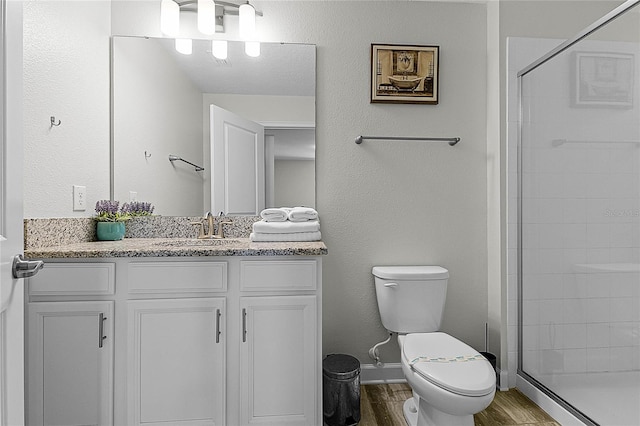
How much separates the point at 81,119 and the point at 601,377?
8.82 feet

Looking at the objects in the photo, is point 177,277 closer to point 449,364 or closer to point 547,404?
point 449,364

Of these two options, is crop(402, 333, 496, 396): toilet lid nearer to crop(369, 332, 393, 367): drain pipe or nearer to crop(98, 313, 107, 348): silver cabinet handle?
crop(369, 332, 393, 367): drain pipe

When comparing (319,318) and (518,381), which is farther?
(518,381)

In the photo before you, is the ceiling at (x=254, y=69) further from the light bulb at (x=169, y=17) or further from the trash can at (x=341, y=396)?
the trash can at (x=341, y=396)

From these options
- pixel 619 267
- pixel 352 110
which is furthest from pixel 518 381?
pixel 352 110

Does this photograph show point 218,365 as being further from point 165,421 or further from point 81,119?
point 81,119

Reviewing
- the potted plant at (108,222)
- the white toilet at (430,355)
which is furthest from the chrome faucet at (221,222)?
the white toilet at (430,355)

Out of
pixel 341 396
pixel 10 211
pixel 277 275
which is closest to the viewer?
pixel 10 211

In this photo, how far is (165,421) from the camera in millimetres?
1573

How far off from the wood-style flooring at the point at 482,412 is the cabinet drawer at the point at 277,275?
79 centimetres

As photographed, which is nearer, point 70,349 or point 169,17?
point 70,349

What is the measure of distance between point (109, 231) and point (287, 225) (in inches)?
36.5

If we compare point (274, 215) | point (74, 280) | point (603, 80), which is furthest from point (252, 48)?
point (603, 80)

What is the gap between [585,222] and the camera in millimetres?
1656
